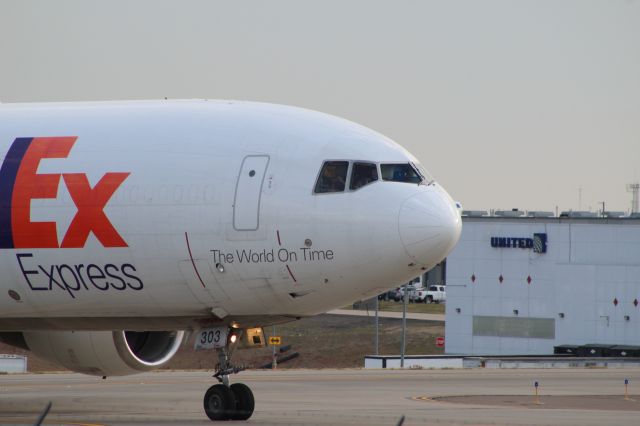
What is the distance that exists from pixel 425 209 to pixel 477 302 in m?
62.8

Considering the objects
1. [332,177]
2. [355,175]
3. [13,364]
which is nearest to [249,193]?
[332,177]

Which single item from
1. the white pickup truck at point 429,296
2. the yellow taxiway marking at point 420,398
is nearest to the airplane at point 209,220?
the yellow taxiway marking at point 420,398

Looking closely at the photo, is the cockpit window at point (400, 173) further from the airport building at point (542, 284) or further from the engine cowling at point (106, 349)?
the airport building at point (542, 284)

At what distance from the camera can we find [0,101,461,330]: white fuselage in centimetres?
2181

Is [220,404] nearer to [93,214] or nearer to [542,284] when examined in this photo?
[93,214]

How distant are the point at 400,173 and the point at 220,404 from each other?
5.18 meters

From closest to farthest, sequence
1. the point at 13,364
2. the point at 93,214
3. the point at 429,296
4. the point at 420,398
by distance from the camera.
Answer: the point at 93,214 → the point at 420,398 → the point at 13,364 → the point at 429,296

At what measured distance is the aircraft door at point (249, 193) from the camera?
72.6 feet

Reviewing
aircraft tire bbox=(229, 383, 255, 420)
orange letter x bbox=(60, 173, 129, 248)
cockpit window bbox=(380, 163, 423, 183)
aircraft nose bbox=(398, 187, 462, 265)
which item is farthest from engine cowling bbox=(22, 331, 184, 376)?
aircraft nose bbox=(398, 187, 462, 265)

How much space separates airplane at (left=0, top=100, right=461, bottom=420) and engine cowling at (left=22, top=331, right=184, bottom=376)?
188 centimetres

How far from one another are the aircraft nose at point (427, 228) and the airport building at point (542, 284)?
198 feet

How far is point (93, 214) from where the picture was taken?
23.2 meters

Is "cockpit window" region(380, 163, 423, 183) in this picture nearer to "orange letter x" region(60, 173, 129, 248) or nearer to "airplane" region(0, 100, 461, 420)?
"airplane" region(0, 100, 461, 420)

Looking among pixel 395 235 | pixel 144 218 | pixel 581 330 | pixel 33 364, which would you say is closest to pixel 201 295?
pixel 144 218
